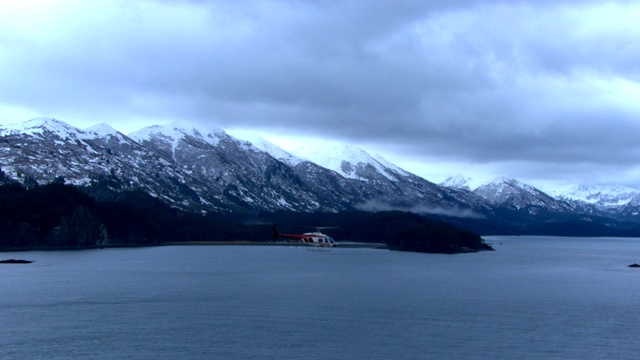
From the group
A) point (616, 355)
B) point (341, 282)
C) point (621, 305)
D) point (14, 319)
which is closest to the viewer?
point (616, 355)

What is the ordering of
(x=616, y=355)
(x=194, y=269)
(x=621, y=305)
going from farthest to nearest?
(x=194, y=269) → (x=621, y=305) → (x=616, y=355)

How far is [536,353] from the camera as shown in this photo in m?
86.1

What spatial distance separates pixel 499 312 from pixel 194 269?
104841mm

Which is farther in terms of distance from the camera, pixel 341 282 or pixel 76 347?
pixel 341 282

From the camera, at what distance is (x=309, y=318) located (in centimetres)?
10744

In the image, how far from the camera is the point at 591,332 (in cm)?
9956

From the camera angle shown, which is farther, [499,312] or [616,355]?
[499,312]

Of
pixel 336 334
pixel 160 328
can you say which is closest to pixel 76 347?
pixel 160 328

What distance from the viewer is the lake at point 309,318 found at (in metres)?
86.5

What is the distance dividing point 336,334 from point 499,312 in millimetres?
34749

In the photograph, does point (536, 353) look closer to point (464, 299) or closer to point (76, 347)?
point (464, 299)

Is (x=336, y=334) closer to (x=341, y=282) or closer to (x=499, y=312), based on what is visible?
(x=499, y=312)

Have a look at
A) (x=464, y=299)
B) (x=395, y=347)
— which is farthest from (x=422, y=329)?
(x=464, y=299)

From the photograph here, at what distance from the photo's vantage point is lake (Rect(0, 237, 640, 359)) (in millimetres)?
86500
